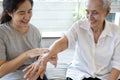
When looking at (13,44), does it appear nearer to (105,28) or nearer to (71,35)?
(71,35)

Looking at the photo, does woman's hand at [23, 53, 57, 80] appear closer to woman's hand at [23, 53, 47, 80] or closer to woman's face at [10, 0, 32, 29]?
woman's hand at [23, 53, 47, 80]

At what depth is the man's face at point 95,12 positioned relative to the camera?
1.54 meters

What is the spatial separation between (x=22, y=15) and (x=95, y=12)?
23.4 inches

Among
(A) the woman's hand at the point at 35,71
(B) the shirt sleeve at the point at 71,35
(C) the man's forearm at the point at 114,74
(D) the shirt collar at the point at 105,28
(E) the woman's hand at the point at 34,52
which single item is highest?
(D) the shirt collar at the point at 105,28

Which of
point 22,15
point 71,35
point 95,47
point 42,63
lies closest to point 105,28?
point 95,47

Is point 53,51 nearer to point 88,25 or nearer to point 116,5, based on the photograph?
point 88,25

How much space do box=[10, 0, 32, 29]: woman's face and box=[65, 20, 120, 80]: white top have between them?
1.20 feet

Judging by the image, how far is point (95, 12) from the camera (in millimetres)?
1560

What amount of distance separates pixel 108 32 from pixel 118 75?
0.37 meters

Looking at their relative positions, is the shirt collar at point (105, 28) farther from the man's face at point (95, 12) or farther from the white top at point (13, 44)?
the white top at point (13, 44)

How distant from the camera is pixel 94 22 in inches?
62.7

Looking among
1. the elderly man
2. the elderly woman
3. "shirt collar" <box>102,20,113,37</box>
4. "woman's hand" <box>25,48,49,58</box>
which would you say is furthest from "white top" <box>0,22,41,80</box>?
"shirt collar" <box>102,20,113,37</box>

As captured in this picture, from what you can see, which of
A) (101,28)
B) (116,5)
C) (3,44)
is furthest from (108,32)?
(116,5)

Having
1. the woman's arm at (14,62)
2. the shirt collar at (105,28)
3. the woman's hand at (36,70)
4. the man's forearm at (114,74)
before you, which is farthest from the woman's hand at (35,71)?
the man's forearm at (114,74)
